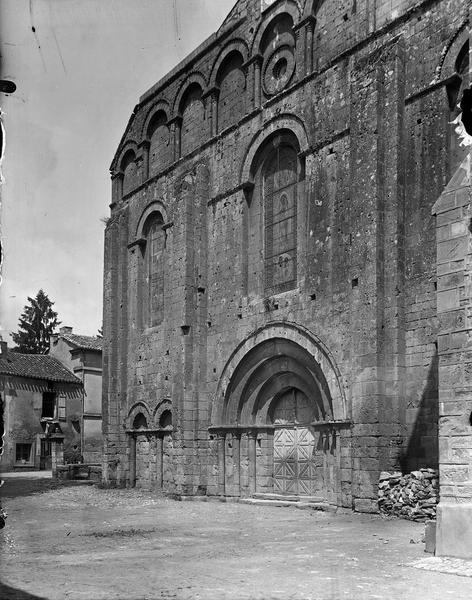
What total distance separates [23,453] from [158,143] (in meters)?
21.9

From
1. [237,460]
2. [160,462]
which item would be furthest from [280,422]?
[160,462]

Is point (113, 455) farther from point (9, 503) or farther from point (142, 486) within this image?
point (9, 503)

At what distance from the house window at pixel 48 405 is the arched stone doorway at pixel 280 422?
2248cm

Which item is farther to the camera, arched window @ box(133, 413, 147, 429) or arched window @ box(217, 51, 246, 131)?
arched window @ box(133, 413, 147, 429)

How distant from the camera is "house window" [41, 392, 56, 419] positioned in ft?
128

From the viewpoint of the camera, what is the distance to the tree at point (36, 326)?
158ft

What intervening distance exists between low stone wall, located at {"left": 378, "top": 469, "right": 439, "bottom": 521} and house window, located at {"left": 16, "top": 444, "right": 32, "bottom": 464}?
28587 mm

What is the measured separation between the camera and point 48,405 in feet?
128

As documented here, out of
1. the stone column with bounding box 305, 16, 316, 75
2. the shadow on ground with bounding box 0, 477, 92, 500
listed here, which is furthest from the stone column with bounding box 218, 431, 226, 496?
the stone column with bounding box 305, 16, 316, 75

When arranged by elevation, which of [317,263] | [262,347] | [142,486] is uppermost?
[317,263]

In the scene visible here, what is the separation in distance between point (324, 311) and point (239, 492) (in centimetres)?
512

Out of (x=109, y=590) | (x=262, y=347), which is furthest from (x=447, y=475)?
(x=262, y=347)

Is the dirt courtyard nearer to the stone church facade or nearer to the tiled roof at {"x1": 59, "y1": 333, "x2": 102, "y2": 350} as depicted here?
the stone church facade

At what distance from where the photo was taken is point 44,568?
8.23m
